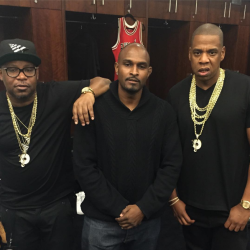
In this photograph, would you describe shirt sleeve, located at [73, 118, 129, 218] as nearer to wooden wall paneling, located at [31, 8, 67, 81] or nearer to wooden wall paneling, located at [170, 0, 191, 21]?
wooden wall paneling, located at [31, 8, 67, 81]

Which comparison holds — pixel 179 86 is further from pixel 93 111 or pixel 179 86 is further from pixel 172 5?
pixel 172 5

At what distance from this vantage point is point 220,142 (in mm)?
1367

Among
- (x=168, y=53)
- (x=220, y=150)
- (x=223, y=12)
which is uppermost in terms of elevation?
(x=223, y=12)

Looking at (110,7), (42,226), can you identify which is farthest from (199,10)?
(42,226)

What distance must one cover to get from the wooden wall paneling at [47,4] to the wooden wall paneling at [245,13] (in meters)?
3.00

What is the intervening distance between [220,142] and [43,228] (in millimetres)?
1118

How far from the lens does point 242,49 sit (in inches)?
176

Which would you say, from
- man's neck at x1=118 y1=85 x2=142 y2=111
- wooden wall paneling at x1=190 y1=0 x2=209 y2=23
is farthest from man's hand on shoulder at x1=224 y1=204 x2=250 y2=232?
wooden wall paneling at x1=190 y1=0 x2=209 y2=23

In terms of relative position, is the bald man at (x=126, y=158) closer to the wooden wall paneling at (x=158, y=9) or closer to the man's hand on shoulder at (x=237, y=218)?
the man's hand on shoulder at (x=237, y=218)

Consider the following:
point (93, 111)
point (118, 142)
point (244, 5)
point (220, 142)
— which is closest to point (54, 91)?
point (93, 111)

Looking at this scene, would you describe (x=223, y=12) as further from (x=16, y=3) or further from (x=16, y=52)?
(x=16, y=52)

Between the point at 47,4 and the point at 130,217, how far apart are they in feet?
8.40

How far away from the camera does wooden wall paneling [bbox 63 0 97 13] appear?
2977 millimetres

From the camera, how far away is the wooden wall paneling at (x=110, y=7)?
318 centimetres
